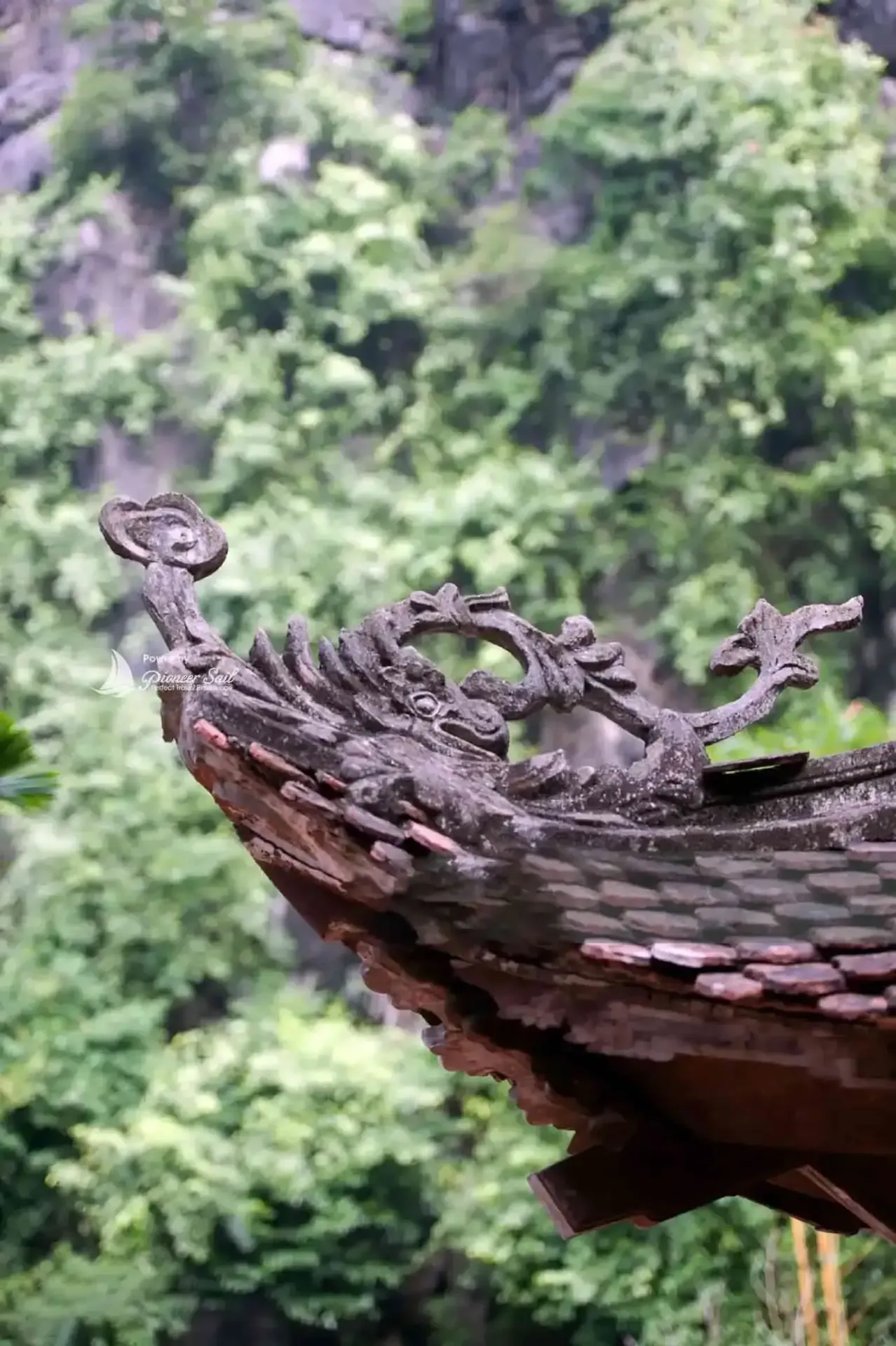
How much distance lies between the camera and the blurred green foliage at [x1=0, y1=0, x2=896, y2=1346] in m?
3.68

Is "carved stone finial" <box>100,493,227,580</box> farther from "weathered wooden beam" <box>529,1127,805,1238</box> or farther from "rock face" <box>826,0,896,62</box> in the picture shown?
"rock face" <box>826,0,896,62</box>

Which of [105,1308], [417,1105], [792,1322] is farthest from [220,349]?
[792,1322]

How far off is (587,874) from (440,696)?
199 mm

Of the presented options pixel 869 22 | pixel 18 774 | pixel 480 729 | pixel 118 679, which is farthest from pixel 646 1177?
pixel 869 22

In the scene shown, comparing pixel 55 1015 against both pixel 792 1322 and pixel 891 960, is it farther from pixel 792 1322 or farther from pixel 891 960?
pixel 891 960

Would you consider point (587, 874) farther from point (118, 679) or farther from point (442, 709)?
point (118, 679)

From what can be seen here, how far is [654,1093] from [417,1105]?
3022 millimetres

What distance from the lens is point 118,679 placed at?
1023 mm

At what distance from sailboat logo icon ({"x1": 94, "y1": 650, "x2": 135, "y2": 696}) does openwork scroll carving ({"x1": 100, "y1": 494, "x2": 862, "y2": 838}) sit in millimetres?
50

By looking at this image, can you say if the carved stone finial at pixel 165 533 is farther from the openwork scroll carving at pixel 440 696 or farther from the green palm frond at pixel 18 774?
the green palm frond at pixel 18 774

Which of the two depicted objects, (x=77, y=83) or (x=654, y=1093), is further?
(x=77, y=83)

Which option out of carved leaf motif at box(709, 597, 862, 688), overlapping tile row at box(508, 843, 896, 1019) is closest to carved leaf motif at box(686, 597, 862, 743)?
carved leaf motif at box(709, 597, 862, 688)

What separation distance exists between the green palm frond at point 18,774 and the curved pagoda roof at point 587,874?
46cm

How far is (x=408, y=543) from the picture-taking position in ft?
15.9
